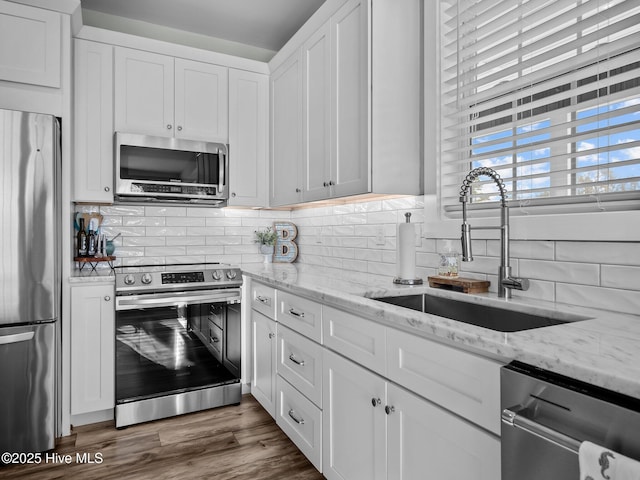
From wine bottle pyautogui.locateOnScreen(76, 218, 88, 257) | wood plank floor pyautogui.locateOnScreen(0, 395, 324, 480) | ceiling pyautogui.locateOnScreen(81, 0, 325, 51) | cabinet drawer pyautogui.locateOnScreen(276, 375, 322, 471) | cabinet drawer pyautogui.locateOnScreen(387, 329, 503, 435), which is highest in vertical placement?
ceiling pyautogui.locateOnScreen(81, 0, 325, 51)

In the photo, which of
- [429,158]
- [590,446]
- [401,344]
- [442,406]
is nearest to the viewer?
[590,446]

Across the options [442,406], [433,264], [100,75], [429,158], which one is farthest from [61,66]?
[442,406]

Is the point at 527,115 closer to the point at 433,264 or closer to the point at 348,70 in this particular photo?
the point at 433,264

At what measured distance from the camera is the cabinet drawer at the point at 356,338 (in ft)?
4.78

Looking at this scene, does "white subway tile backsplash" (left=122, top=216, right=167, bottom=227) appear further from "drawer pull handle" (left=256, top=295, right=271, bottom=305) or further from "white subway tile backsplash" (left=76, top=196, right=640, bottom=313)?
"drawer pull handle" (left=256, top=295, right=271, bottom=305)

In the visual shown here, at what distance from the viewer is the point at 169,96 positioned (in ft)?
9.91

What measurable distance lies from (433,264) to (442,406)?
1072mm

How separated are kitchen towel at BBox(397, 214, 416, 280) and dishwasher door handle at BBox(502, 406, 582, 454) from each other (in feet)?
3.72

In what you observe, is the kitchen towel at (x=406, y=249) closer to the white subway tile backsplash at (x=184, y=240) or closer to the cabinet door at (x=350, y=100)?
the cabinet door at (x=350, y=100)

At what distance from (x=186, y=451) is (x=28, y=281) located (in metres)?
→ 1.21

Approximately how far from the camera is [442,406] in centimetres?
118

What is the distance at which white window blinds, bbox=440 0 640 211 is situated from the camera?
4.55ft

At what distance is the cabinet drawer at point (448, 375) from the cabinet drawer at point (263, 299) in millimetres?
1162

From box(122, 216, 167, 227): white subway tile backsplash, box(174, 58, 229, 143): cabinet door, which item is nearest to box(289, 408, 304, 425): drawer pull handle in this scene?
box(122, 216, 167, 227): white subway tile backsplash
